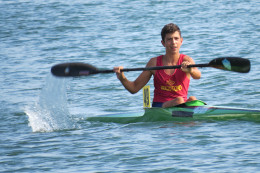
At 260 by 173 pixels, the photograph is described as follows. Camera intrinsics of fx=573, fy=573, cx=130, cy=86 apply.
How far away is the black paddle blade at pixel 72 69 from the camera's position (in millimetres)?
7090

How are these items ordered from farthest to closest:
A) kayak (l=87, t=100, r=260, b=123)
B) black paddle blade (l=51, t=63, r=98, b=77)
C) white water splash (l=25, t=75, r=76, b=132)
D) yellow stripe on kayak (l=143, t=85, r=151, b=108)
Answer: white water splash (l=25, t=75, r=76, b=132)
yellow stripe on kayak (l=143, t=85, r=151, b=108)
black paddle blade (l=51, t=63, r=98, b=77)
kayak (l=87, t=100, r=260, b=123)

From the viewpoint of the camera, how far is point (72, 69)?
7117 mm

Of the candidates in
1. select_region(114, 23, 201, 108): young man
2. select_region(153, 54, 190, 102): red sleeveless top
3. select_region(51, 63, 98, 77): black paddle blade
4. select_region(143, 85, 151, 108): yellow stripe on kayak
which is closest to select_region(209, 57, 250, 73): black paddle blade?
select_region(114, 23, 201, 108): young man

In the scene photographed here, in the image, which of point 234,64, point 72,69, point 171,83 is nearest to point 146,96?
point 171,83

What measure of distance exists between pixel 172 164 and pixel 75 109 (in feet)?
12.7

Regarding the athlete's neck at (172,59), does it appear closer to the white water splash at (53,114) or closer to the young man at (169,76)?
the young man at (169,76)

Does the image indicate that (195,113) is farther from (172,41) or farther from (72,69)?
(72,69)

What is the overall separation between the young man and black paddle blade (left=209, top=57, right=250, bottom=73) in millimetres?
324

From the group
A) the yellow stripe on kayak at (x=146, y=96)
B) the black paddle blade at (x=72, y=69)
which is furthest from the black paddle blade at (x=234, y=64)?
the black paddle blade at (x=72, y=69)

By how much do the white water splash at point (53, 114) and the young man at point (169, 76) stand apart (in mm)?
1195

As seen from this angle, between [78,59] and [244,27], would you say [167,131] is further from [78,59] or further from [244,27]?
[244,27]

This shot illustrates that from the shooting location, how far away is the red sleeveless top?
7168 mm

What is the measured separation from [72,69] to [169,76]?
1.22 metres

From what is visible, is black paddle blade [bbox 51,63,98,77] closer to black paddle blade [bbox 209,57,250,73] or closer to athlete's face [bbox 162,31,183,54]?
athlete's face [bbox 162,31,183,54]
